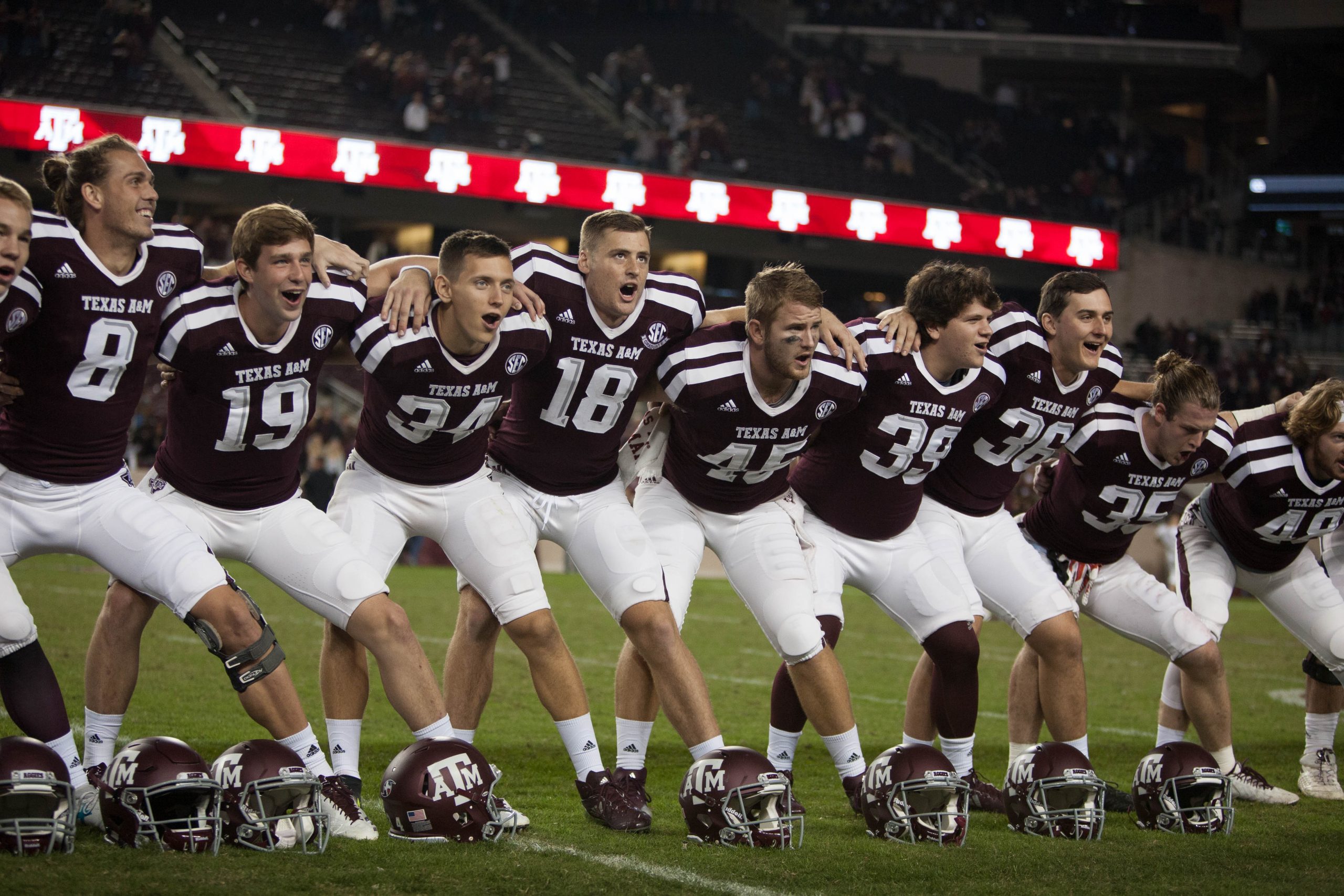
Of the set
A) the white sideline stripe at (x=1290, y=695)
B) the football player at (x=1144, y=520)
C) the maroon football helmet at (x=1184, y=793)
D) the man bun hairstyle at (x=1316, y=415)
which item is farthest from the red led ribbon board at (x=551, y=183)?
the maroon football helmet at (x=1184, y=793)

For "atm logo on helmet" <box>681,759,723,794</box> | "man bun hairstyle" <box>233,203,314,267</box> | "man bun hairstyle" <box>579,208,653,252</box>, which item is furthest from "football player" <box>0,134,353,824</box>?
"man bun hairstyle" <box>579,208,653,252</box>

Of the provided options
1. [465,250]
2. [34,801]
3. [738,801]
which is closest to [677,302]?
[465,250]

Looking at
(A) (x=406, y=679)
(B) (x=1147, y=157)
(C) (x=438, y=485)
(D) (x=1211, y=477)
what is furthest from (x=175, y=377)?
(B) (x=1147, y=157)

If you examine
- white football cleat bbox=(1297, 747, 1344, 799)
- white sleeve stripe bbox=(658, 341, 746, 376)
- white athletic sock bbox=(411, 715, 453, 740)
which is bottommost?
white football cleat bbox=(1297, 747, 1344, 799)

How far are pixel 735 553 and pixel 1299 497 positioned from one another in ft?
8.56

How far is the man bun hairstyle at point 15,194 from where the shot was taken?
13.1ft

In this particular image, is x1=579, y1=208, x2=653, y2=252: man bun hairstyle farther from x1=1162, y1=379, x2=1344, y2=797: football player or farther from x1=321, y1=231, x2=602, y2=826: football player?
x1=1162, y1=379, x2=1344, y2=797: football player

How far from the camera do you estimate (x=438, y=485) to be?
479cm

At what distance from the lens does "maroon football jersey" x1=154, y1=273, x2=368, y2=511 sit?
4418 millimetres

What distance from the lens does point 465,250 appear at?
15.2 feet

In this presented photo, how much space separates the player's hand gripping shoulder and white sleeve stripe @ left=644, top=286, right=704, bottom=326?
743 millimetres

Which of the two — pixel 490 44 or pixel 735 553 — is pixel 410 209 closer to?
pixel 490 44

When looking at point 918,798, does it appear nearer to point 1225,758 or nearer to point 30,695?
point 1225,758

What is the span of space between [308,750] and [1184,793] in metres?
3.09
